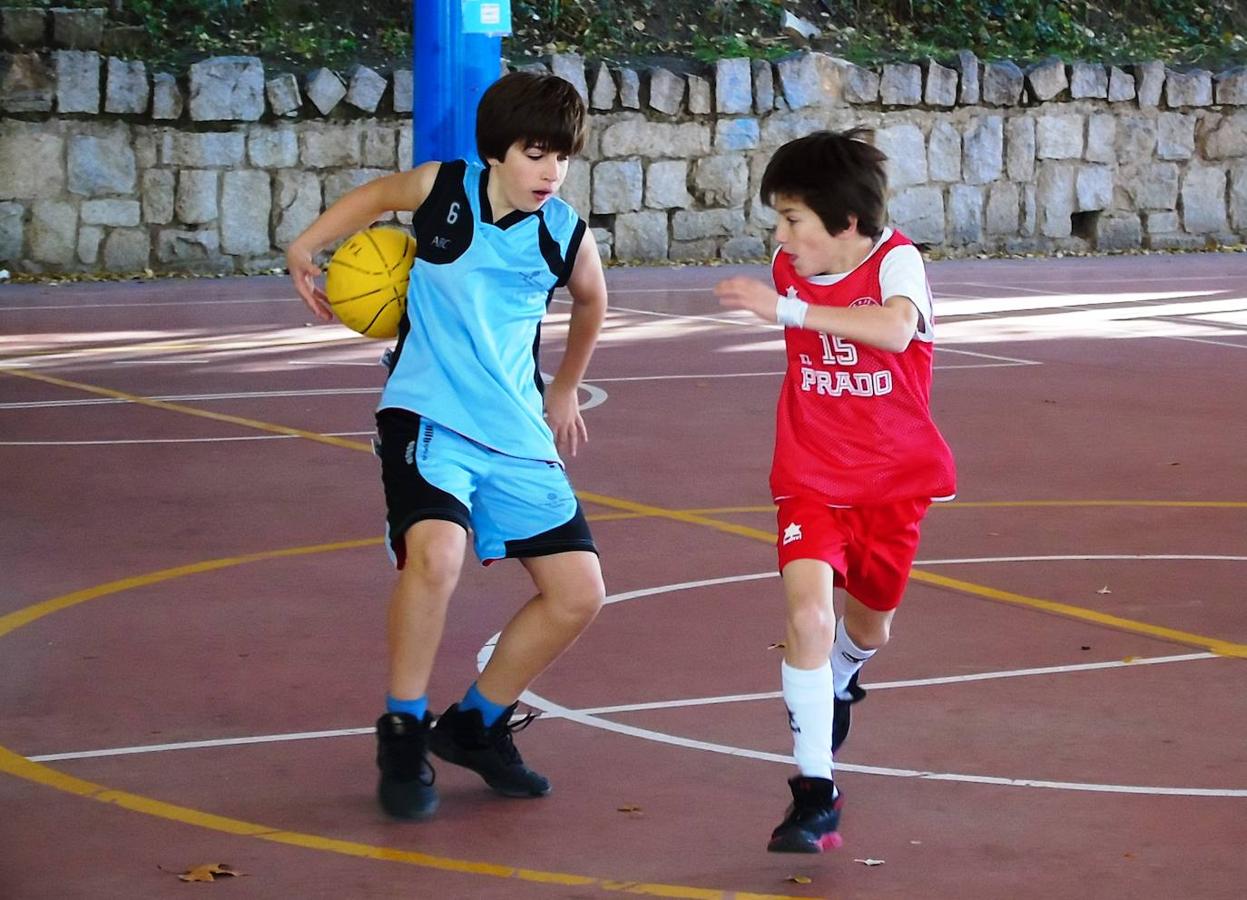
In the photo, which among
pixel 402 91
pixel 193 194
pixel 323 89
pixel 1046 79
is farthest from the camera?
pixel 1046 79

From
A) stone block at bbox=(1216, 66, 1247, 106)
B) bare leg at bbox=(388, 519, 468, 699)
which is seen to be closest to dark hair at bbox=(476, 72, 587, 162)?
bare leg at bbox=(388, 519, 468, 699)

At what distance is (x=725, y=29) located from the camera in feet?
74.4

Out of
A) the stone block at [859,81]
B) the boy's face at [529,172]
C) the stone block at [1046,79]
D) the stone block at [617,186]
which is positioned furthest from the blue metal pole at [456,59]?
the stone block at [1046,79]

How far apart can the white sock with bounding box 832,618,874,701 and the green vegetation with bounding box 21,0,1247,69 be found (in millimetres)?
15843

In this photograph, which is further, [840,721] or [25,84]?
[25,84]

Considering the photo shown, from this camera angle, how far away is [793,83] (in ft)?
70.3

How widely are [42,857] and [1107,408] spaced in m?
7.93

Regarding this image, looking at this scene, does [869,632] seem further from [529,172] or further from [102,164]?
[102,164]

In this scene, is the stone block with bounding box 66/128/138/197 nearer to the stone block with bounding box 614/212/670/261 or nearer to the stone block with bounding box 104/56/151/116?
the stone block with bounding box 104/56/151/116

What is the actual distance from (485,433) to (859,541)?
0.86m

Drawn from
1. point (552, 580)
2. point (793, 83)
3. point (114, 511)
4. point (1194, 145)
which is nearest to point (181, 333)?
point (114, 511)

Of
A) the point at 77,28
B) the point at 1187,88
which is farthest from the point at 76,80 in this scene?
the point at 1187,88

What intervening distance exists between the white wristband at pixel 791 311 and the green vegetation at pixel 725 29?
16.3 m

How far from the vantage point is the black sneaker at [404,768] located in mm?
4395
